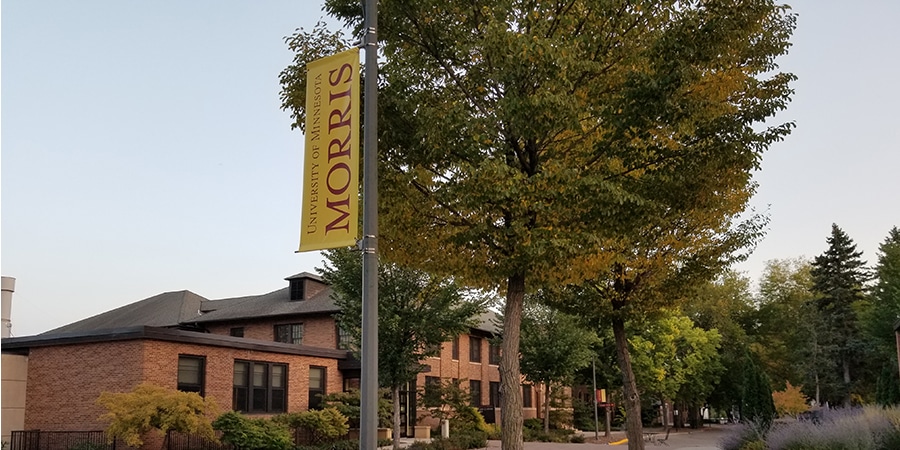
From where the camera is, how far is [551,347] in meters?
41.2

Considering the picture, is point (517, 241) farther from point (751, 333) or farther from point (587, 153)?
point (751, 333)

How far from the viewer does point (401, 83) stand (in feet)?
37.3

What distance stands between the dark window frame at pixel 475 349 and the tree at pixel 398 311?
707 inches

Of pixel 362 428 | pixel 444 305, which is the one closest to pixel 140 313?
pixel 444 305

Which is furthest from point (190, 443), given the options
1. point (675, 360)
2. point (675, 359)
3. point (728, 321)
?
point (728, 321)

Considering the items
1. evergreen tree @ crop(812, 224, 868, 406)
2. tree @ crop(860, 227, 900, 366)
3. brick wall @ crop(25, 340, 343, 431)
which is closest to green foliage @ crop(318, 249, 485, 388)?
brick wall @ crop(25, 340, 343, 431)

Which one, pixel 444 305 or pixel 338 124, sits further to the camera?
pixel 444 305

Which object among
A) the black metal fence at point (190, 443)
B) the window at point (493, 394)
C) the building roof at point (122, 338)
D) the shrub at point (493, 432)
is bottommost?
the shrub at point (493, 432)

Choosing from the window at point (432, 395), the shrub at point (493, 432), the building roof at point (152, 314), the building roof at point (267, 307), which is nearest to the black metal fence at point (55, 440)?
the building roof at point (267, 307)

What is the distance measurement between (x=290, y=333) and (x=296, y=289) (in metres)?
2.36

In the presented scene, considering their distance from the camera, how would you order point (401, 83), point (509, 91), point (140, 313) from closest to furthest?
point (509, 91) < point (401, 83) < point (140, 313)

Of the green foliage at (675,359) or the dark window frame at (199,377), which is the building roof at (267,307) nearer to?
the dark window frame at (199,377)

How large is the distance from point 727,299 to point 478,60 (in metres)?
62.3

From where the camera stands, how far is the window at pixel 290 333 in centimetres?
3881
